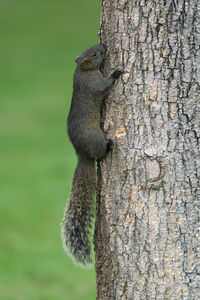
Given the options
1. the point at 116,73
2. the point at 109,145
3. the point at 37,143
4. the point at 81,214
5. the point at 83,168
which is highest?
the point at 116,73

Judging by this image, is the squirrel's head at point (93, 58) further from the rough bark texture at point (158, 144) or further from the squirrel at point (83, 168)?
the rough bark texture at point (158, 144)

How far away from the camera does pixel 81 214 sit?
3.52 m

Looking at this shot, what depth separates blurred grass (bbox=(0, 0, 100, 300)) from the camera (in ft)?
18.5

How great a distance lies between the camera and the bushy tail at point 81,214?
138 inches

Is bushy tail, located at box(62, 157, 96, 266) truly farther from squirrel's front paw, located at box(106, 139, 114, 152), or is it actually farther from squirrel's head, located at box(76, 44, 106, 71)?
squirrel's head, located at box(76, 44, 106, 71)

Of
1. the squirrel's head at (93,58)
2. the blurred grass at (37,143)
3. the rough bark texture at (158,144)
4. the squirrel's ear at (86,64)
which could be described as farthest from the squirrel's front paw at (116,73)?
the blurred grass at (37,143)

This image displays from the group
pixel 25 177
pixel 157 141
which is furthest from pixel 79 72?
pixel 25 177

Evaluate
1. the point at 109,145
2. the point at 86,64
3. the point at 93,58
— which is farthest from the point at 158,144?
the point at 86,64

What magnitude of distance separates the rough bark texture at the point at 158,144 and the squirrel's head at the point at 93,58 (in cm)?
16

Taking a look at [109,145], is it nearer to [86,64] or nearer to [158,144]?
[158,144]

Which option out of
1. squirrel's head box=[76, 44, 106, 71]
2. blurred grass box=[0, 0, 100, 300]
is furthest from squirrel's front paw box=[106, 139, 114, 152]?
blurred grass box=[0, 0, 100, 300]

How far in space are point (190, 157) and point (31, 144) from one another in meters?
8.05

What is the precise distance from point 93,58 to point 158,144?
79 cm

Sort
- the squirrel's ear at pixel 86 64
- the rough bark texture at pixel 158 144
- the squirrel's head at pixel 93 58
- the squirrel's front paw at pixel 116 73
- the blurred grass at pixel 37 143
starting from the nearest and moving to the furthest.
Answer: the rough bark texture at pixel 158 144 < the squirrel's front paw at pixel 116 73 < the squirrel's head at pixel 93 58 < the squirrel's ear at pixel 86 64 < the blurred grass at pixel 37 143
